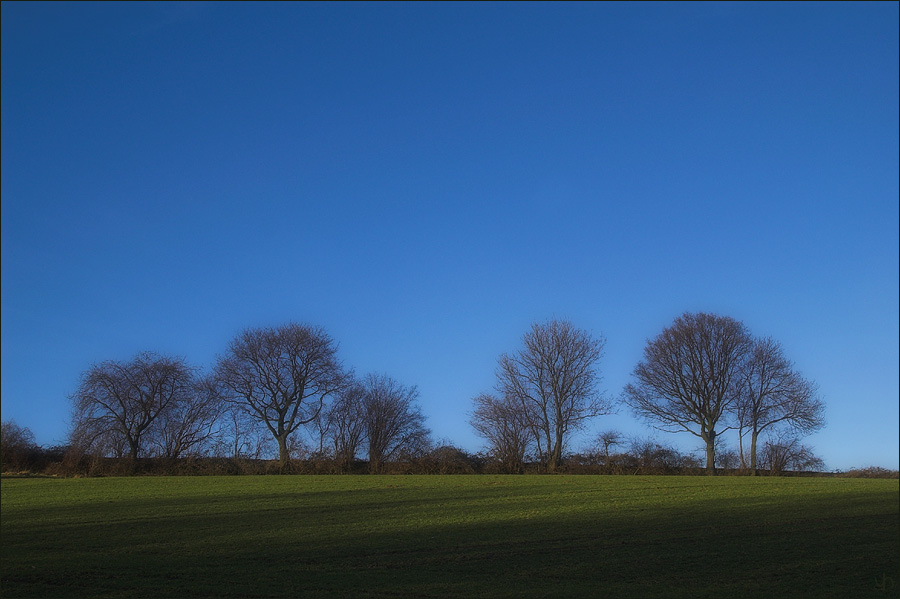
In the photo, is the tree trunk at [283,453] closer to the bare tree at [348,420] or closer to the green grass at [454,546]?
the bare tree at [348,420]

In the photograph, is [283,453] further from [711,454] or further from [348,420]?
[711,454]

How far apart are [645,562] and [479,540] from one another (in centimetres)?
375

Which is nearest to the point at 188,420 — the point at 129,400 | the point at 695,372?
the point at 129,400

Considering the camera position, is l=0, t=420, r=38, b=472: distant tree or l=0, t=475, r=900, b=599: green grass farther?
l=0, t=420, r=38, b=472: distant tree

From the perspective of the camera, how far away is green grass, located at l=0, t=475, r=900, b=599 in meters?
10.4

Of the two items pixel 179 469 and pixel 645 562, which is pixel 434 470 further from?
pixel 645 562

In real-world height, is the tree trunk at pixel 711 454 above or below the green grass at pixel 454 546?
below

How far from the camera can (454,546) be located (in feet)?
46.0

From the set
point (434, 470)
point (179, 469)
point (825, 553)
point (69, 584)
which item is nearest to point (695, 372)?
point (434, 470)

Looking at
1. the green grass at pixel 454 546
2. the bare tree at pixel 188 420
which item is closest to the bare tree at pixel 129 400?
the bare tree at pixel 188 420

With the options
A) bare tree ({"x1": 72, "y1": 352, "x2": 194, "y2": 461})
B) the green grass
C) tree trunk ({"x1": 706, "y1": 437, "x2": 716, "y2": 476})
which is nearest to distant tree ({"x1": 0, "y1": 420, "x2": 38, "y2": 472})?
bare tree ({"x1": 72, "y1": 352, "x2": 194, "y2": 461})

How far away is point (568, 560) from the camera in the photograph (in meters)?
12.5

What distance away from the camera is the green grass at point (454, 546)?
1040 centimetres

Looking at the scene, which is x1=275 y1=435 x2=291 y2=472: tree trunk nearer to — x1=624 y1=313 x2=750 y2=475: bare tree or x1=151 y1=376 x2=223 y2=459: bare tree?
x1=151 y1=376 x2=223 y2=459: bare tree
